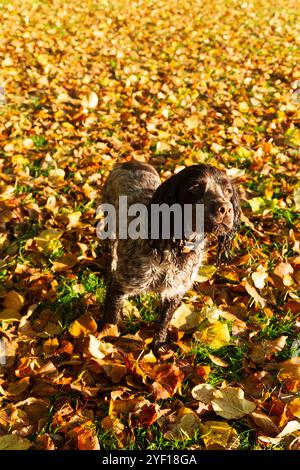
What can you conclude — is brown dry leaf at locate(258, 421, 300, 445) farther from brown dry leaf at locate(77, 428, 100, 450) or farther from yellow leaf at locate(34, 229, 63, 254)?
yellow leaf at locate(34, 229, 63, 254)

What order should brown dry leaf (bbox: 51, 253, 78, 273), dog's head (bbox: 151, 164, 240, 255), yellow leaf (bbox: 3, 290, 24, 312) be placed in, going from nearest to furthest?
dog's head (bbox: 151, 164, 240, 255) < yellow leaf (bbox: 3, 290, 24, 312) < brown dry leaf (bbox: 51, 253, 78, 273)

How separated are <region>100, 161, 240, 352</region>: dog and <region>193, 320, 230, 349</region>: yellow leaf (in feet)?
1.10

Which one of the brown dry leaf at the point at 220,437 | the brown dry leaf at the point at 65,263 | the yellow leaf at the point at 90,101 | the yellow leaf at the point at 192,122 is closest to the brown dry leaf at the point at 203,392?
the brown dry leaf at the point at 220,437

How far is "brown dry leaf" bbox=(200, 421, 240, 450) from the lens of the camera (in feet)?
9.46

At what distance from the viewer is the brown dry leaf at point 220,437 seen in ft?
9.46

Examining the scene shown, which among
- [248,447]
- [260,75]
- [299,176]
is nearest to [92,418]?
[248,447]

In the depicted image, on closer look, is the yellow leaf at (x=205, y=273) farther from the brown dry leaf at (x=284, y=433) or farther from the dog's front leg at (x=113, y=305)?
the brown dry leaf at (x=284, y=433)

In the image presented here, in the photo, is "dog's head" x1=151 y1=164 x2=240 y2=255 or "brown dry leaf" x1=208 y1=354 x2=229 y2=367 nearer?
"dog's head" x1=151 y1=164 x2=240 y2=255

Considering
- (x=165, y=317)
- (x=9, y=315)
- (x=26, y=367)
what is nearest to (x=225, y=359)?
(x=165, y=317)

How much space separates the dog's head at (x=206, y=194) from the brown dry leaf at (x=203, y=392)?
4.04ft

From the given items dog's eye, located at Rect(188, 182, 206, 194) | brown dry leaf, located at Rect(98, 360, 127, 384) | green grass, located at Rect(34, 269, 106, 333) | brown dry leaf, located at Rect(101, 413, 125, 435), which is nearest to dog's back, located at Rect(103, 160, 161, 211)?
green grass, located at Rect(34, 269, 106, 333)

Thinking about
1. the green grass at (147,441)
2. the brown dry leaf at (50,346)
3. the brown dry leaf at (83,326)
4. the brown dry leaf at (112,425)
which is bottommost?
the green grass at (147,441)
